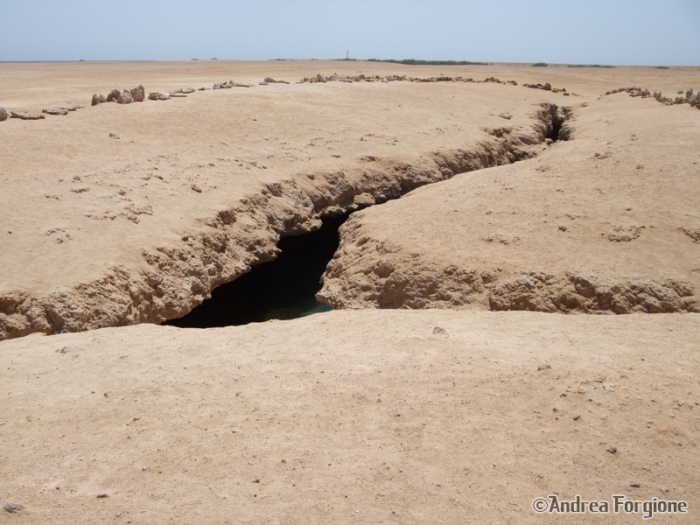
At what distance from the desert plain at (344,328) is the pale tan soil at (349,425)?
0.06 ft

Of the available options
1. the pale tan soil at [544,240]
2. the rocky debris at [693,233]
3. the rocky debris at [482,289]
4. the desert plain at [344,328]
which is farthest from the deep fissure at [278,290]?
the rocky debris at [693,233]

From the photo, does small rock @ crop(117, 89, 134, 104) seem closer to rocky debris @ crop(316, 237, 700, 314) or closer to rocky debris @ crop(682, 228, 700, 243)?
rocky debris @ crop(316, 237, 700, 314)

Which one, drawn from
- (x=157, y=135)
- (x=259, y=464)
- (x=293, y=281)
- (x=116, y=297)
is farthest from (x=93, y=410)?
(x=157, y=135)

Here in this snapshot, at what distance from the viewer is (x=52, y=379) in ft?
15.8

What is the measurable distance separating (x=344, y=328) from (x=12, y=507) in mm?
3302

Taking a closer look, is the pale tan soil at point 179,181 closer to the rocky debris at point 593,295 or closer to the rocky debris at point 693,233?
the rocky debris at point 593,295

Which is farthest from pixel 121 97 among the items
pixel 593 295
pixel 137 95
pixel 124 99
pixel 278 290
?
pixel 593 295

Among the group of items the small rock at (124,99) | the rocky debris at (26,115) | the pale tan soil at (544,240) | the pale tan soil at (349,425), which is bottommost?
the pale tan soil at (349,425)

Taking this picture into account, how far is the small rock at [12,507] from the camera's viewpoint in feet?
10.9

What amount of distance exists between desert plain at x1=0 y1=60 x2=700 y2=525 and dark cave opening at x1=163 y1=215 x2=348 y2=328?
1.44m

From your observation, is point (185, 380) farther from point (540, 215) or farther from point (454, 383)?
point (540, 215)

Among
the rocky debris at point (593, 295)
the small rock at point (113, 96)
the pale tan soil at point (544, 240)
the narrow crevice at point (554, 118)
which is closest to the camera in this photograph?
the rocky debris at point (593, 295)

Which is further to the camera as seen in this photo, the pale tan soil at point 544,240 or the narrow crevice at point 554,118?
the narrow crevice at point 554,118

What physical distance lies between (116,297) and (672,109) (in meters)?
15.5
